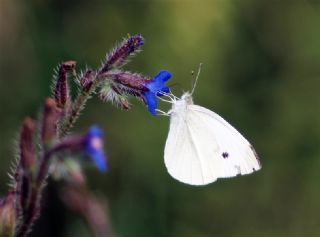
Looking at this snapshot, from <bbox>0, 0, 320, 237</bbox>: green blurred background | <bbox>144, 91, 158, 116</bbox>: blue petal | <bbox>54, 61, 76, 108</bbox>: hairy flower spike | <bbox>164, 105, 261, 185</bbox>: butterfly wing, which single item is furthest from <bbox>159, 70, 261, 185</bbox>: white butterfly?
<bbox>0, 0, 320, 237</bbox>: green blurred background

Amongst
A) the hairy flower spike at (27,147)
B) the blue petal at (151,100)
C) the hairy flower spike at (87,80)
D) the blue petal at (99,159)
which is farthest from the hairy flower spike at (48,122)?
the blue petal at (151,100)

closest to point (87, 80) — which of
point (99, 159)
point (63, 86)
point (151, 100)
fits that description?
point (63, 86)

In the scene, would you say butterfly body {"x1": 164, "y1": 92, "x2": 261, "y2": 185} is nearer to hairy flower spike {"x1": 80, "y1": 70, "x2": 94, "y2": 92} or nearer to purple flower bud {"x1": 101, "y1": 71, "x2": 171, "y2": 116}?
purple flower bud {"x1": 101, "y1": 71, "x2": 171, "y2": 116}

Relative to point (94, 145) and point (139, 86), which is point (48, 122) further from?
point (139, 86)

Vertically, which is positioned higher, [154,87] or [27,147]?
[154,87]

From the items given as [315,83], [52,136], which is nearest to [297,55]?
[315,83]

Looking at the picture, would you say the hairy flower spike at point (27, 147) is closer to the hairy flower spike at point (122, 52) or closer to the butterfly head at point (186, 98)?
the hairy flower spike at point (122, 52)
